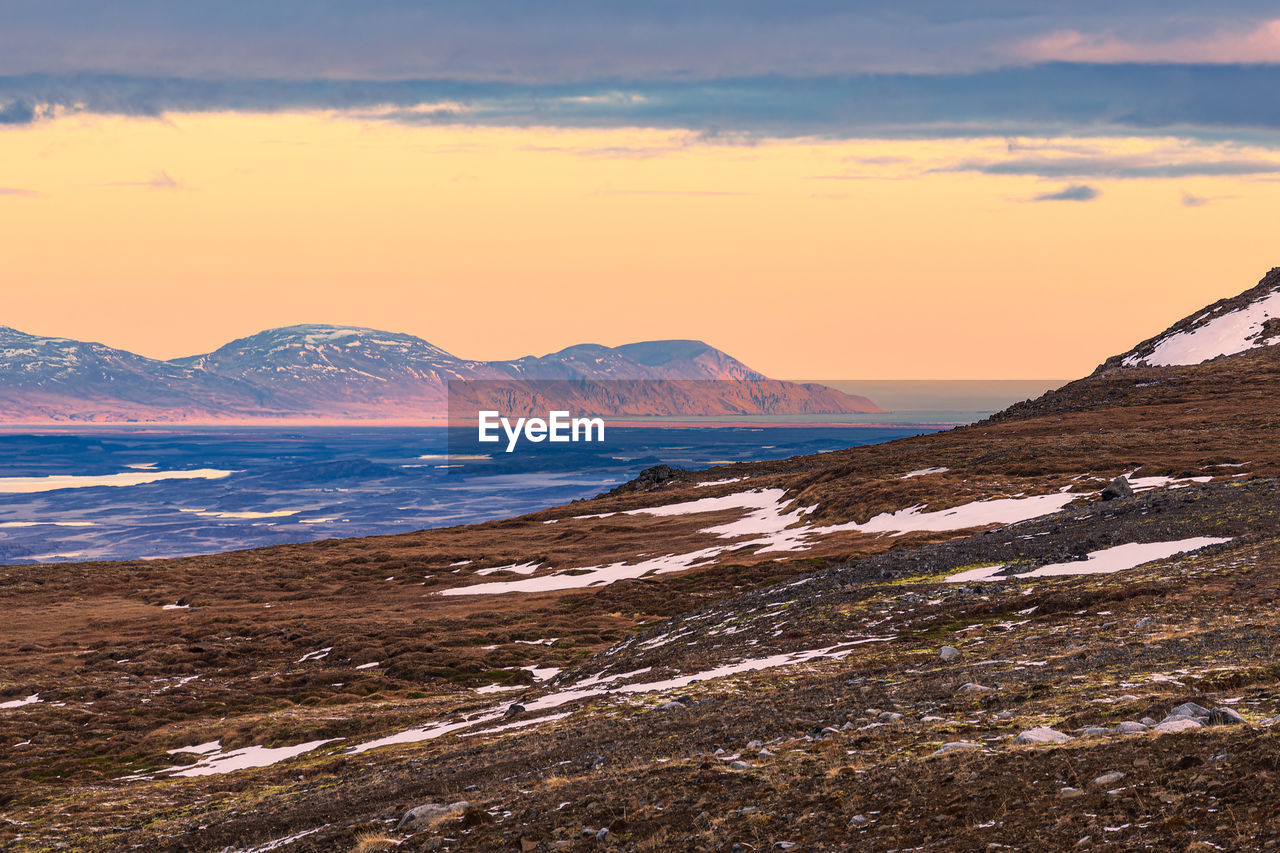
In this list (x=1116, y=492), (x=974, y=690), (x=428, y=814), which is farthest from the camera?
(x=1116, y=492)

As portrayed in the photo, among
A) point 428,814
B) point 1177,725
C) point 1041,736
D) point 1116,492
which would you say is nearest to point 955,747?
point 1041,736

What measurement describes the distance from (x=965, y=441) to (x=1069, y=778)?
316ft

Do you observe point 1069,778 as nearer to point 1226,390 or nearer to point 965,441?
point 965,441

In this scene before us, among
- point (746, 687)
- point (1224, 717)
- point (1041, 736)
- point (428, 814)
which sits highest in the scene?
point (1224, 717)

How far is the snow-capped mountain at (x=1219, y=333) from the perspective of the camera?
13612 cm

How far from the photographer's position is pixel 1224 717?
1413 centimetres

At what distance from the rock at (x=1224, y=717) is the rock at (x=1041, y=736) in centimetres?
183

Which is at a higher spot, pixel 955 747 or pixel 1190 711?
pixel 1190 711

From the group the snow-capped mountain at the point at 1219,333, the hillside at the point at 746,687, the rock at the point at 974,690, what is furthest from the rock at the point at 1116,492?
the snow-capped mountain at the point at 1219,333

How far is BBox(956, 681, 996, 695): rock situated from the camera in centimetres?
1928

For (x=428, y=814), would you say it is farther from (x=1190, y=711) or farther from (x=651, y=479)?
(x=651, y=479)

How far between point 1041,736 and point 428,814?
929 centimetres

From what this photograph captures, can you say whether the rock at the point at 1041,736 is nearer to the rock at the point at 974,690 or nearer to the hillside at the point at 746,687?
the hillside at the point at 746,687

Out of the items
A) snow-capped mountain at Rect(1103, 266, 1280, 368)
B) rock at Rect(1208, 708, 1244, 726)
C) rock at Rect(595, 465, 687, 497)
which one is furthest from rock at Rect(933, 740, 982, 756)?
snow-capped mountain at Rect(1103, 266, 1280, 368)
